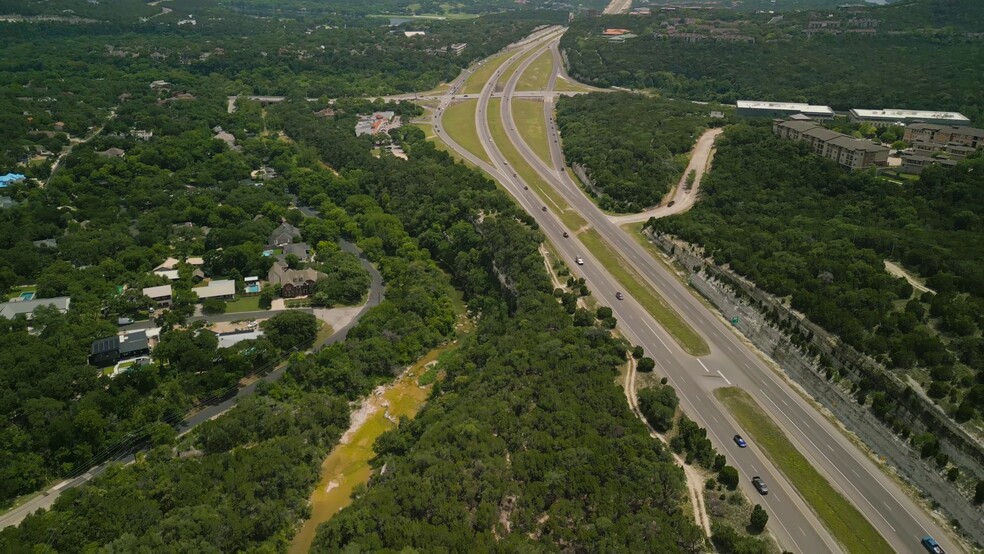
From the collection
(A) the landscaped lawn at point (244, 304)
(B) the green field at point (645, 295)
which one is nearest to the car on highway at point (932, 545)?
(B) the green field at point (645, 295)

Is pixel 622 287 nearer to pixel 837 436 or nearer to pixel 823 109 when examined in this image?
pixel 837 436

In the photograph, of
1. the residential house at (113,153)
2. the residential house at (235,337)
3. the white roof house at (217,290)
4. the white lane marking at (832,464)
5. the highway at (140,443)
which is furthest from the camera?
the residential house at (113,153)

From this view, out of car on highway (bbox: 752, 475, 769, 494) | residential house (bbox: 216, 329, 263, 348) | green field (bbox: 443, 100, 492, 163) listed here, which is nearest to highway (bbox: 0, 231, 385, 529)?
residential house (bbox: 216, 329, 263, 348)

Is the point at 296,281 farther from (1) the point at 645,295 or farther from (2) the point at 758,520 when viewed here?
(2) the point at 758,520

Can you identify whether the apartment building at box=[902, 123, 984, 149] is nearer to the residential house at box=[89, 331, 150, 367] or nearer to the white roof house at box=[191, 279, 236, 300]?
the white roof house at box=[191, 279, 236, 300]

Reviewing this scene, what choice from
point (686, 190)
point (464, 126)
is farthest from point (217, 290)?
point (464, 126)

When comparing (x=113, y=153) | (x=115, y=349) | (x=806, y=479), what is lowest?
(x=115, y=349)

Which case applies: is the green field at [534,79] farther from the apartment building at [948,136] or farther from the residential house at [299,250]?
the residential house at [299,250]
